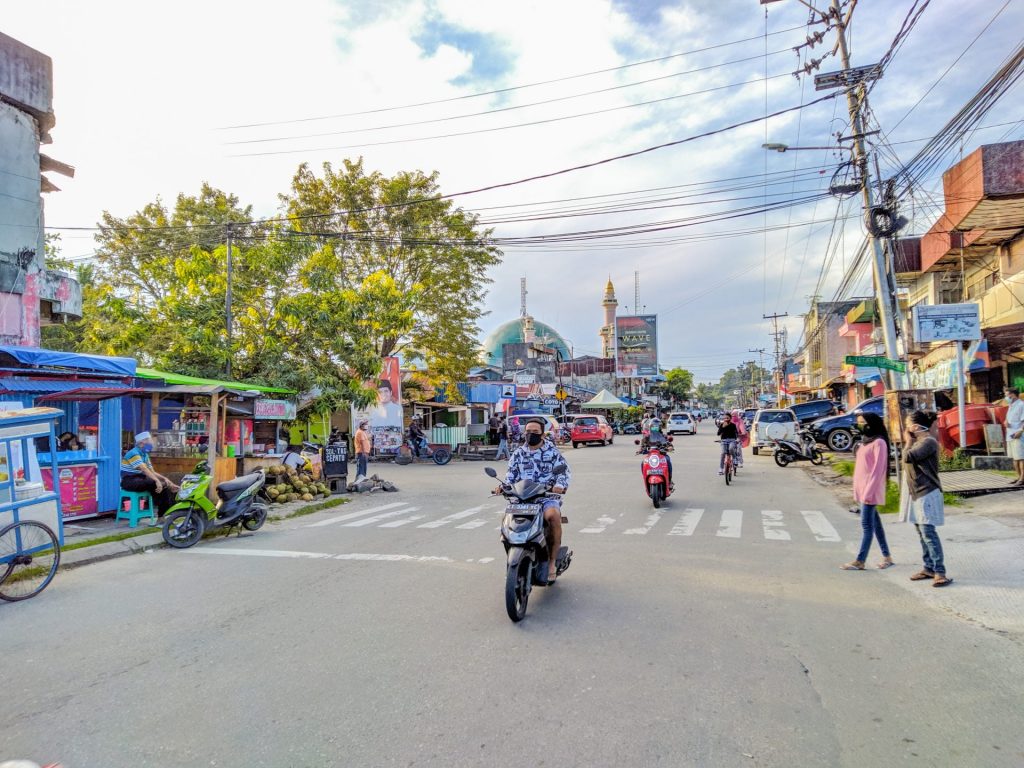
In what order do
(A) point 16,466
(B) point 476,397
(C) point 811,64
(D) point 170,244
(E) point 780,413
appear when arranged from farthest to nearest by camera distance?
(B) point 476,397 → (D) point 170,244 → (E) point 780,413 → (C) point 811,64 → (A) point 16,466

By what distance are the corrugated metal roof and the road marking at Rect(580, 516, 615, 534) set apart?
7856mm

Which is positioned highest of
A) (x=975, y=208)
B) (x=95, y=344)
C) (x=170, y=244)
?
(x=170, y=244)

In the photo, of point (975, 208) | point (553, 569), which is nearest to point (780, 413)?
point (975, 208)

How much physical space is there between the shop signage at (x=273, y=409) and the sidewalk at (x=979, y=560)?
48.0ft

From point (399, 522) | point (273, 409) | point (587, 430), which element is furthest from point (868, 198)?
point (587, 430)

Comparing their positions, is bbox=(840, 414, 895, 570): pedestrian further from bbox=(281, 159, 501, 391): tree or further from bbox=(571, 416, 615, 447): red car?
bbox=(571, 416, 615, 447): red car

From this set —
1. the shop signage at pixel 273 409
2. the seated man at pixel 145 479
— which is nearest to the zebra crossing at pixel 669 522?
the seated man at pixel 145 479

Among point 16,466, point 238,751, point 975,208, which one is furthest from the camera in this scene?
point 975,208

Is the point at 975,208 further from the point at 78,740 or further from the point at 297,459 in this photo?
the point at 78,740

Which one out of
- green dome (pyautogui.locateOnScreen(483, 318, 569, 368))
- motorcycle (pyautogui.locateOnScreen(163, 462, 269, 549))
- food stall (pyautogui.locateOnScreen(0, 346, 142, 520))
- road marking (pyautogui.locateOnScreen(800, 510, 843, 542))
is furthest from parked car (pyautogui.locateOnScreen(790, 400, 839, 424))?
green dome (pyautogui.locateOnScreen(483, 318, 569, 368))

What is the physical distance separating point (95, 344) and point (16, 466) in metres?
18.4

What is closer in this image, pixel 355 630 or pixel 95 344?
pixel 355 630

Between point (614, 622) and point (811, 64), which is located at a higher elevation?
point (811, 64)

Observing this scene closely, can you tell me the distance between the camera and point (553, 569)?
18.9ft
